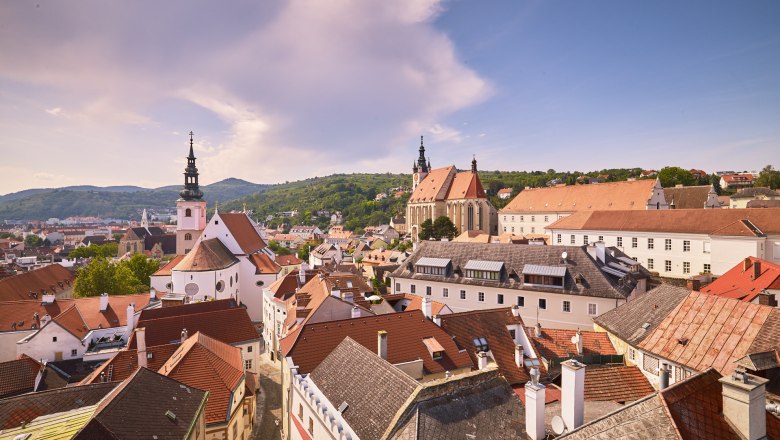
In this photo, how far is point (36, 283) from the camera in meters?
47.6

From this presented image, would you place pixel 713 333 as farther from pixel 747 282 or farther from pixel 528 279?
pixel 747 282

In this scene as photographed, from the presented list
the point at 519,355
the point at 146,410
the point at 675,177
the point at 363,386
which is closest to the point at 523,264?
the point at 519,355

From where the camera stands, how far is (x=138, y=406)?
41.1 feet

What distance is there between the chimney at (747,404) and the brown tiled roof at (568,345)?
1390cm

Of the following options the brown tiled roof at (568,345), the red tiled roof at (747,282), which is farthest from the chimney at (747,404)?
the red tiled roof at (747,282)

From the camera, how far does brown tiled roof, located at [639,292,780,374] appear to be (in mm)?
13773

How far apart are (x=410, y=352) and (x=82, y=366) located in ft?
74.9

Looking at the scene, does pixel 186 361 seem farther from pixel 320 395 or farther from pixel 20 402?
pixel 320 395

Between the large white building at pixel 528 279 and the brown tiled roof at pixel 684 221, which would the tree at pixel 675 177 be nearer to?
the brown tiled roof at pixel 684 221

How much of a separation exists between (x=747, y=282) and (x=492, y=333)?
19921mm

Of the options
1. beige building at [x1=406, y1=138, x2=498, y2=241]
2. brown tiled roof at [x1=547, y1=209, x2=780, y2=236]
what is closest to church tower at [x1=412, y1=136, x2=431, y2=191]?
beige building at [x1=406, y1=138, x2=498, y2=241]

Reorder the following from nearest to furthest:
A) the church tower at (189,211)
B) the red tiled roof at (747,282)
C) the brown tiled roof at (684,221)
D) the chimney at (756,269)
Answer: the red tiled roof at (747,282), the chimney at (756,269), the brown tiled roof at (684,221), the church tower at (189,211)

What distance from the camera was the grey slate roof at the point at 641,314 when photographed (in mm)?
19098

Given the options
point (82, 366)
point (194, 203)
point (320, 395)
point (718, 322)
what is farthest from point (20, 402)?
point (194, 203)
